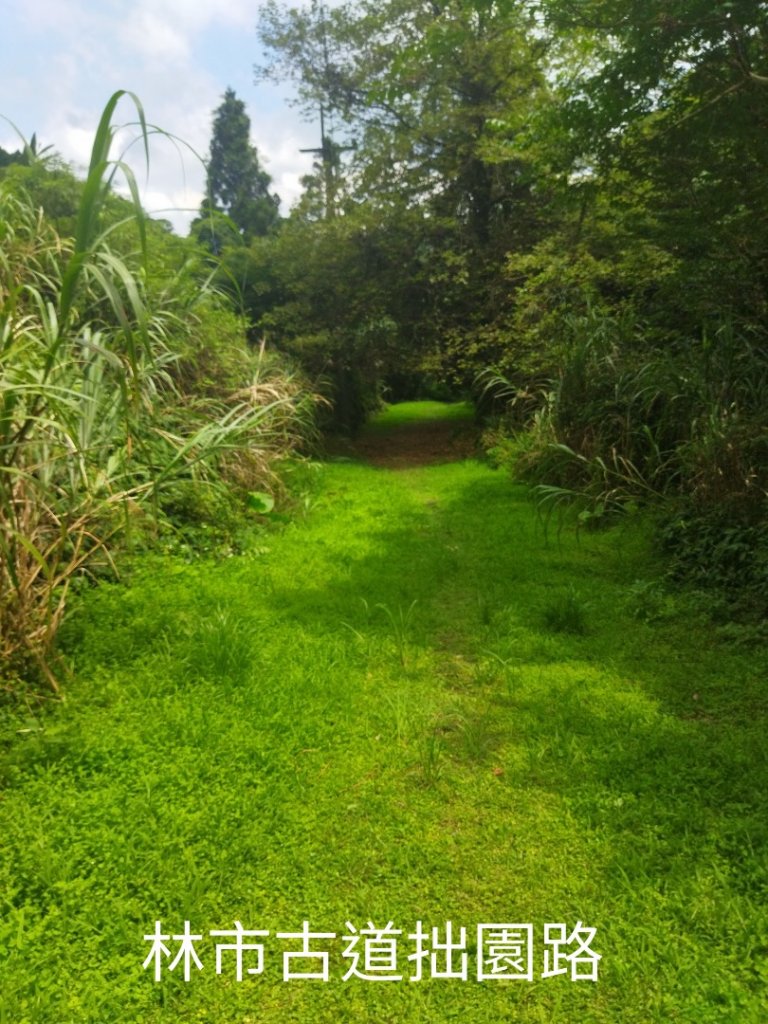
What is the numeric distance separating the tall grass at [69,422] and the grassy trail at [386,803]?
37cm

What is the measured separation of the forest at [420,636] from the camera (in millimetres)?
1512

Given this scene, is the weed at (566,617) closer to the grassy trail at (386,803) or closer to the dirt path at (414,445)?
the grassy trail at (386,803)

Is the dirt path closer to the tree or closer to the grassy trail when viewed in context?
the grassy trail

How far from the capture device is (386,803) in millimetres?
1977

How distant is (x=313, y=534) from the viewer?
4.82 metres

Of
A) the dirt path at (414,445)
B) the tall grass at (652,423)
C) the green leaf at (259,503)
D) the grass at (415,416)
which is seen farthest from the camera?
the grass at (415,416)

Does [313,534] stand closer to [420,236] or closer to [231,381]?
[231,381]

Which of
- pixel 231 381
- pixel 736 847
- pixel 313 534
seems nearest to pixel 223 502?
pixel 313 534

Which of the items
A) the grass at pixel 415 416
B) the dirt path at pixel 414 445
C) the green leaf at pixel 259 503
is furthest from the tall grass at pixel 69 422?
the grass at pixel 415 416

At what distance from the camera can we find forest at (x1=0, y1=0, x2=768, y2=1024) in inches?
59.5

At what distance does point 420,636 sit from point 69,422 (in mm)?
1840

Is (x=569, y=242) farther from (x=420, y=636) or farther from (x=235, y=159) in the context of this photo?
(x=235, y=159)

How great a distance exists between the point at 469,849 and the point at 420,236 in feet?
31.3

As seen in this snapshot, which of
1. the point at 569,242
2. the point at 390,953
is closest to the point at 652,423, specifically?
the point at 569,242
